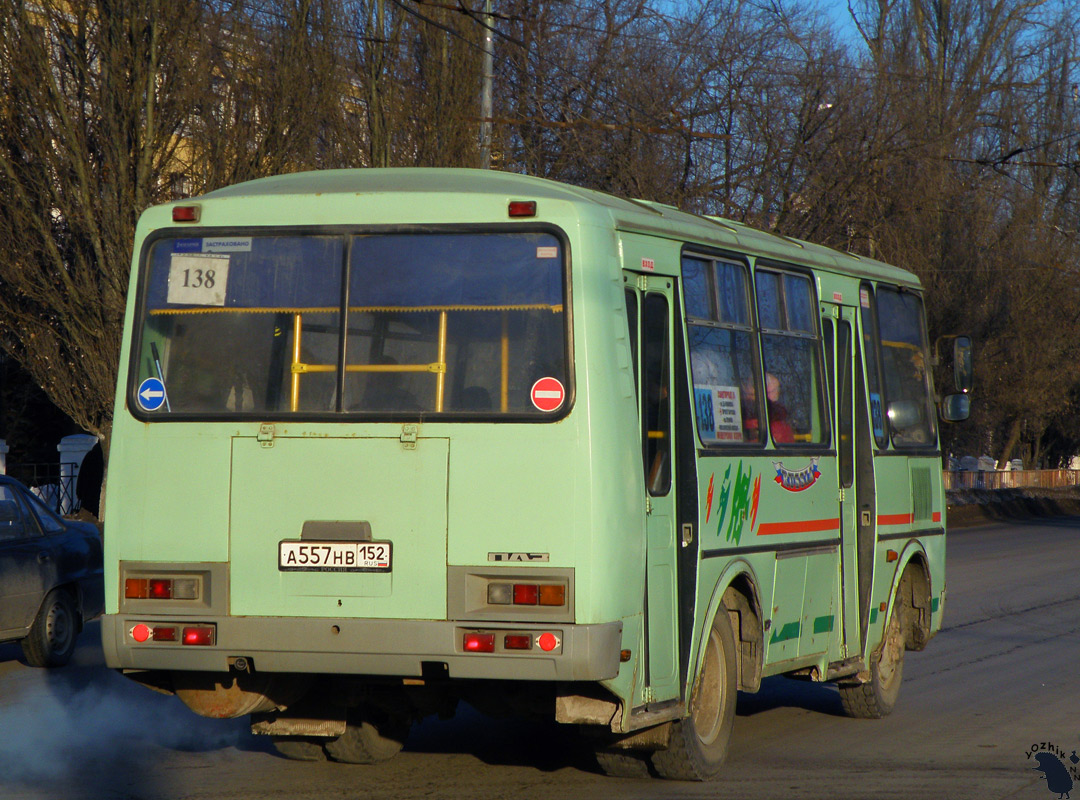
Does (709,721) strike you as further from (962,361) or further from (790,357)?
(962,361)

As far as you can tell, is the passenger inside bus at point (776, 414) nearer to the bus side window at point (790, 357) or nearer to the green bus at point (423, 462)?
the bus side window at point (790, 357)

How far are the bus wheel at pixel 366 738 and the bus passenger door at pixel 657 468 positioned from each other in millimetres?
1575

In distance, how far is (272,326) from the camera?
6559 millimetres

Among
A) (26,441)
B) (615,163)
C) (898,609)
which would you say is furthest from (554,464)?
(26,441)

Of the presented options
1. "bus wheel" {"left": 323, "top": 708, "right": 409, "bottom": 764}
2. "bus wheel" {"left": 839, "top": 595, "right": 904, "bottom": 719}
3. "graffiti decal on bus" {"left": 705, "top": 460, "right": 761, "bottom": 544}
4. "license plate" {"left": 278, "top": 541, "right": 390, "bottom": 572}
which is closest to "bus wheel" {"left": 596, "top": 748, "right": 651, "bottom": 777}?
"bus wheel" {"left": 323, "top": 708, "right": 409, "bottom": 764}

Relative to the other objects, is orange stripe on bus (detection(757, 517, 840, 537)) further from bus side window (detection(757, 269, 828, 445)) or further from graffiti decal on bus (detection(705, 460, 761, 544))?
bus side window (detection(757, 269, 828, 445))

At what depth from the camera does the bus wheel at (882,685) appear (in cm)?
939

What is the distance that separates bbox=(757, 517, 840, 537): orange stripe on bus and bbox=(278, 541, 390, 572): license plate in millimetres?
2363

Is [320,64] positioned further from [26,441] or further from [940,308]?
[940,308]

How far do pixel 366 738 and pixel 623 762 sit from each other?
4.30 feet

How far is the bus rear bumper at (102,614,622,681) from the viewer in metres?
5.97

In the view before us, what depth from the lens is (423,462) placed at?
625 centimetres

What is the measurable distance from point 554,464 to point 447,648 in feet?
2.83

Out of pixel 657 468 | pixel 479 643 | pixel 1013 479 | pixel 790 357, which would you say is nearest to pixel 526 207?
pixel 657 468
